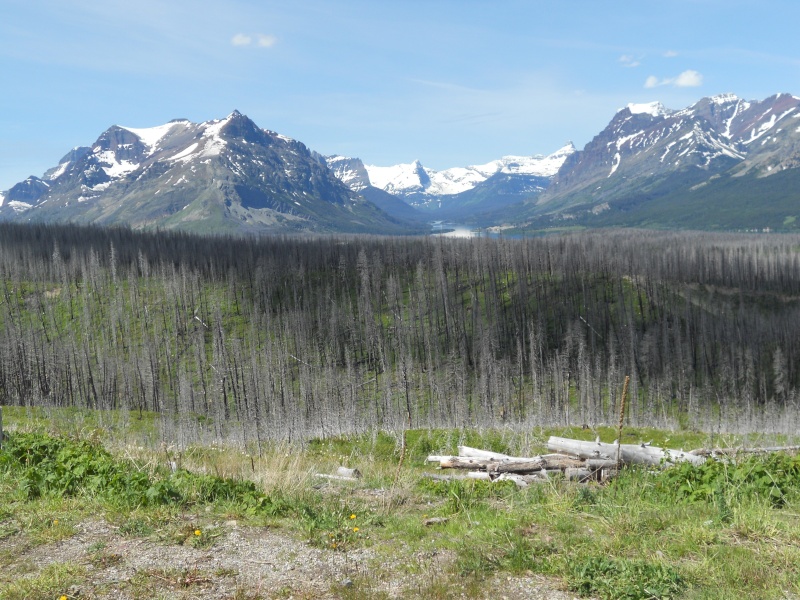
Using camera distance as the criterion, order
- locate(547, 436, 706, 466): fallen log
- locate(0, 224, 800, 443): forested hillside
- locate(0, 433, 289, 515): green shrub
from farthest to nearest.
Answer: locate(0, 224, 800, 443): forested hillside < locate(547, 436, 706, 466): fallen log < locate(0, 433, 289, 515): green shrub

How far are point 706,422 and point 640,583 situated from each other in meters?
153

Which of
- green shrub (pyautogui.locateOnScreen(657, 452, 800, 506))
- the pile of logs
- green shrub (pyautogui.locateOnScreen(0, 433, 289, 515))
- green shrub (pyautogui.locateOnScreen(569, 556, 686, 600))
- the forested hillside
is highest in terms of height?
green shrub (pyautogui.locateOnScreen(0, 433, 289, 515))

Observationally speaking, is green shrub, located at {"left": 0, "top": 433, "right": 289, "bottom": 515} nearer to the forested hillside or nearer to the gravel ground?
the gravel ground

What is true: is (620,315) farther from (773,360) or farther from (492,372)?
(492,372)

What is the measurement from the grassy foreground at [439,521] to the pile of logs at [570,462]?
87 cm

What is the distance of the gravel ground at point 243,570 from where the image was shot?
1014cm

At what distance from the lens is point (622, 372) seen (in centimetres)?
16150

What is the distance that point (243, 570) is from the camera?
10977mm

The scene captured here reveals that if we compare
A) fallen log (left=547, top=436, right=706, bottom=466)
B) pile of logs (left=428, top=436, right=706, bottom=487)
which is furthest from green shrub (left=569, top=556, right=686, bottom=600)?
fallen log (left=547, top=436, right=706, bottom=466)

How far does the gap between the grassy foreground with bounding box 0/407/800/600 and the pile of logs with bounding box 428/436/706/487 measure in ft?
2.84

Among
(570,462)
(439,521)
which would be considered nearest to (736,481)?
(570,462)

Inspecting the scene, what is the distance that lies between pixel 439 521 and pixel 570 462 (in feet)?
20.0

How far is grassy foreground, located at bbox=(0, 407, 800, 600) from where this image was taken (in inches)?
404

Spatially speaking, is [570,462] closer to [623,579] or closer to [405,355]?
[623,579]
